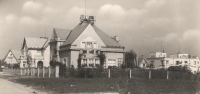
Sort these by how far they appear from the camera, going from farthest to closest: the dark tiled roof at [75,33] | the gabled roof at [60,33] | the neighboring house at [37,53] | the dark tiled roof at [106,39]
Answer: the dark tiled roof at [106,39], the gabled roof at [60,33], the dark tiled roof at [75,33], the neighboring house at [37,53]

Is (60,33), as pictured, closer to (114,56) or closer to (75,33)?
(75,33)

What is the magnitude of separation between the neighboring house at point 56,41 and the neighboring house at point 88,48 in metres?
0.55

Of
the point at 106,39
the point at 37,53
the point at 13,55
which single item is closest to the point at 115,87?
the point at 106,39

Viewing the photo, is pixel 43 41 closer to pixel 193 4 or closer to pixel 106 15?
pixel 106 15

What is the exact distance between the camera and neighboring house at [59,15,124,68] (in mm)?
31984

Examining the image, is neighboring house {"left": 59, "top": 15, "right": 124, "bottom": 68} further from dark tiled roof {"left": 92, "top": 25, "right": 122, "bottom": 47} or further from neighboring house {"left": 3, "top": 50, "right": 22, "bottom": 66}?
neighboring house {"left": 3, "top": 50, "right": 22, "bottom": 66}

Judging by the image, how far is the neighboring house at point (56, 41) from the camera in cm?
3466

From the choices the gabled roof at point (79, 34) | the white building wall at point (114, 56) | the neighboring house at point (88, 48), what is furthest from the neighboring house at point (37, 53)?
the white building wall at point (114, 56)

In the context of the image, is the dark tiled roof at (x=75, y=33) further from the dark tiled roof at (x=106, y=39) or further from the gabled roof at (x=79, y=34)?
the dark tiled roof at (x=106, y=39)

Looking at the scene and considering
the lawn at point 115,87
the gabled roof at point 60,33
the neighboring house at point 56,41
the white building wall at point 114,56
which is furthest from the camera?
the gabled roof at point 60,33

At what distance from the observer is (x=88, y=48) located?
107 ft

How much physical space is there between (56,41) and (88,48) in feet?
17.4

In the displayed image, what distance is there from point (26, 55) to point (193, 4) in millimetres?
24199

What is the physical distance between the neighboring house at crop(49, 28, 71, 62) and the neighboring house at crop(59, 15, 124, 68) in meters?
0.55
